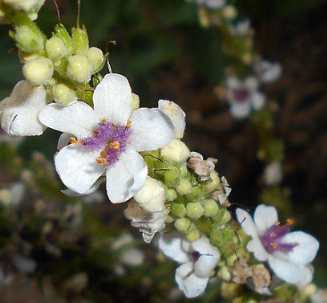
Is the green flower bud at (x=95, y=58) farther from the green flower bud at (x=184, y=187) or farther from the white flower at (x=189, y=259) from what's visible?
the white flower at (x=189, y=259)

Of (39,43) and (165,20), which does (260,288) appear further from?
(165,20)

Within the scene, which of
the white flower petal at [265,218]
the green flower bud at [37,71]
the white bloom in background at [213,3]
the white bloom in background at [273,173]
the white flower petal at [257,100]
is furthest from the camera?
the white flower petal at [257,100]

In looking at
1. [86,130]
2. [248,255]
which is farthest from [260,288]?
[86,130]

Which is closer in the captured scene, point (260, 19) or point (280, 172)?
point (280, 172)

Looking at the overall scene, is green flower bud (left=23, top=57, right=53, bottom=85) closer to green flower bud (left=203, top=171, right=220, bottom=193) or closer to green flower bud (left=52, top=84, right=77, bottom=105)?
green flower bud (left=52, top=84, right=77, bottom=105)

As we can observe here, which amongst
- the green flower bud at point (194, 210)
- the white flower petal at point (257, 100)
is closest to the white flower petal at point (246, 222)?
the green flower bud at point (194, 210)

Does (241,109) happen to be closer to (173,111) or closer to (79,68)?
(173,111)

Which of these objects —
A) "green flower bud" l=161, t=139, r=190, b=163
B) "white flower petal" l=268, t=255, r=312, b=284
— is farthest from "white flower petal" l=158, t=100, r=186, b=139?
"white flower petal" l=268, t=255, r=312, b=284

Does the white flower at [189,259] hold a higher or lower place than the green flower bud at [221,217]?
lower

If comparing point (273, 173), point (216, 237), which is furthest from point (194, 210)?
point (273, 173)
